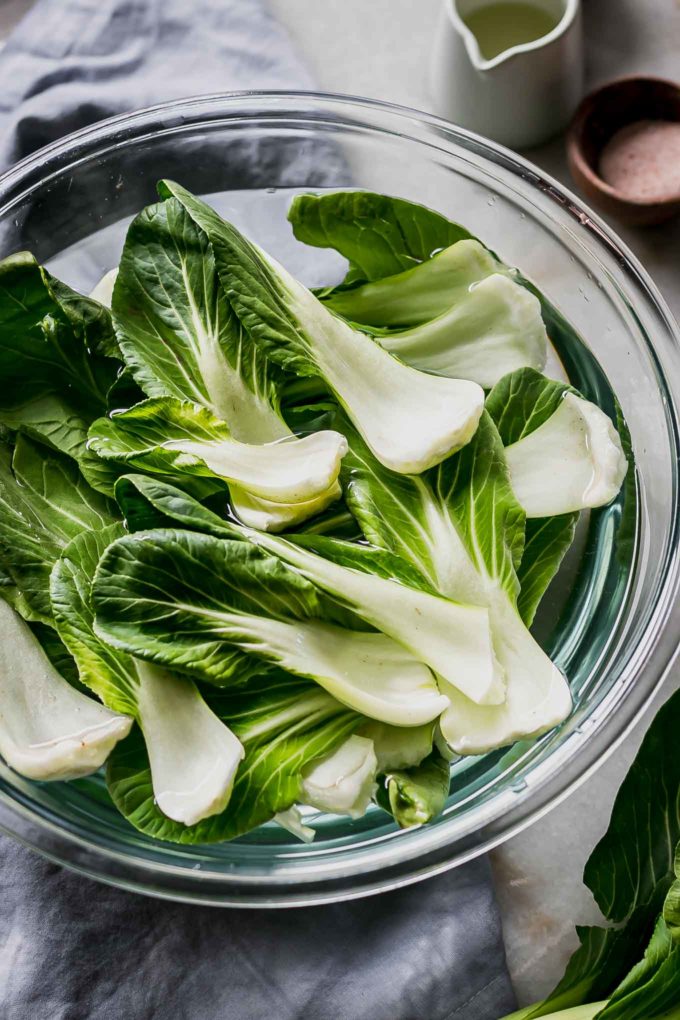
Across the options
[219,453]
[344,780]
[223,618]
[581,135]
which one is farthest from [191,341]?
[581,135]

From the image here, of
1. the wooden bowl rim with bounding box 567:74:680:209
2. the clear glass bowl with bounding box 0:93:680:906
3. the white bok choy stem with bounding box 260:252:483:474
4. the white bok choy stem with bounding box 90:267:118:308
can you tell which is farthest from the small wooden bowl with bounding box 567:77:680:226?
the white bok choy stem with bounding box 90:267:118:308

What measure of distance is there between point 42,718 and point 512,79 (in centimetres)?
68

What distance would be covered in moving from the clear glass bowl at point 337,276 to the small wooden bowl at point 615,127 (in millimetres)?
118

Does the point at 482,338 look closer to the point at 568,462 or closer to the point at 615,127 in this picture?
the point at 568,462

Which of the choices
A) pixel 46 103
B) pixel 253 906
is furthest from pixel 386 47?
pixel 253 906

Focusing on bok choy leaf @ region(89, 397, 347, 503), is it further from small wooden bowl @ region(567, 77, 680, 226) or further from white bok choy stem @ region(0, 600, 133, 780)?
small wooden bowl @ region(567, 77, 680, 226)

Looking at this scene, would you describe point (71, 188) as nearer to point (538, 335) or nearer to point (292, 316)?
point (292, 316)

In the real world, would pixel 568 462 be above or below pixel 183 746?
above

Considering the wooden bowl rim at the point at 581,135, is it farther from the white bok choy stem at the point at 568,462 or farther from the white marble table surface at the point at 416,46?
the white bok choy stem at the point at 568,462

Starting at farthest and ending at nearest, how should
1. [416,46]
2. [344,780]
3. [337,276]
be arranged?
[416,46]
[337,276]
[344,780]

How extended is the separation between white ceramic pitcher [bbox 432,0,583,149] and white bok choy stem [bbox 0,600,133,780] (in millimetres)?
626

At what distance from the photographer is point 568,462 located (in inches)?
30.4

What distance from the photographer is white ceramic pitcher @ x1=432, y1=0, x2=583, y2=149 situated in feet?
3.12

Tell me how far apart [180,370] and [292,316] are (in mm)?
90
